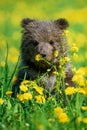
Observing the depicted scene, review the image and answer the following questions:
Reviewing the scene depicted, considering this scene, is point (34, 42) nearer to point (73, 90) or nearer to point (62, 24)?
point (62, 24)

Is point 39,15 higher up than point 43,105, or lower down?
higher up

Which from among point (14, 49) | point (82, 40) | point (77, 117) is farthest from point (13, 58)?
point (77, 117)

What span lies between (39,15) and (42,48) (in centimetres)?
1250

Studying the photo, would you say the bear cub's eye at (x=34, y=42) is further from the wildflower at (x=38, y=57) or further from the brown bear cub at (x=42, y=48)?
the wildflower at (x=38, y=57)

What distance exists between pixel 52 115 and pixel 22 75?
98.7 inches

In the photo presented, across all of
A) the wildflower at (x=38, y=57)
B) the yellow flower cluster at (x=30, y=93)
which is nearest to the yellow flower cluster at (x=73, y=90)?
the yellow flower cluster at (x=30, y=93)

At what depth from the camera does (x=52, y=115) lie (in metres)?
6.21

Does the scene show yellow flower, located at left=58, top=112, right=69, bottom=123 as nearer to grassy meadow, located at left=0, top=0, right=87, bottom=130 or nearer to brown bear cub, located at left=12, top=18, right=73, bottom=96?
grassy meadow, located at left=0, top=0, right=87, bottom=130

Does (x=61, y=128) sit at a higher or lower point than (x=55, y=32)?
lower

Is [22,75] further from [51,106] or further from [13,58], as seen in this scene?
[13,58]

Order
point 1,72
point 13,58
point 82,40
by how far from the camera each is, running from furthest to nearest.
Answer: point 82,40 → point 13,58 → point 1,72

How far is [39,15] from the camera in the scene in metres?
20.6

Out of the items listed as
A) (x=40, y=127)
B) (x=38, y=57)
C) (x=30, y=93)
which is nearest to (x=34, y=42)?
(x=38, y=57)

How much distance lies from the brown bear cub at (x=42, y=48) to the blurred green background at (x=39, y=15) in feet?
11.2
